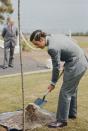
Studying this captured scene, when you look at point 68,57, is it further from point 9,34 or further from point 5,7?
point 5,7

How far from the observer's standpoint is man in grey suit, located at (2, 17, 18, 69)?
17.5 metres

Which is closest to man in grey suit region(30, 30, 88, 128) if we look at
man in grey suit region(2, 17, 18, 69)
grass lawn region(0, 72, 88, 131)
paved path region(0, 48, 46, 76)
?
grass lawn region(0, 72, 88, 131)

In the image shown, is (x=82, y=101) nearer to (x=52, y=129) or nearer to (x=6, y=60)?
(x=52, y=129)

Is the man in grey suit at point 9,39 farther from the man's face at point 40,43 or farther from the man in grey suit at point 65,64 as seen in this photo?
the man's face at point 40,43

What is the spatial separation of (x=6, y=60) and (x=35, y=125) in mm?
9218

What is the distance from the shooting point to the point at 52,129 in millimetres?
8656

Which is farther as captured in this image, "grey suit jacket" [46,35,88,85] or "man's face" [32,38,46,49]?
"grey suit jacket" [46,35,88,85]

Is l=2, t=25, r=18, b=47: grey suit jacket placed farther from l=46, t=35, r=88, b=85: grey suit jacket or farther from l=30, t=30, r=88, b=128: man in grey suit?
l=46, t=35, r=88, b=85: grey suit jacket

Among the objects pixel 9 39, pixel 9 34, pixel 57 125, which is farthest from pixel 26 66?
pixel 57 125

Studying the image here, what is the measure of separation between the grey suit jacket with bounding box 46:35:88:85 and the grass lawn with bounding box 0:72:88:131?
1098 millimetres

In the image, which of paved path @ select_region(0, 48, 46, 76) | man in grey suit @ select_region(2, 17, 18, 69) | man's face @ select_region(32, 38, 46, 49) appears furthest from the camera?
man in grey suit @ select_region(2, 17, 18, 69)

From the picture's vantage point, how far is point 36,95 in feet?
38.9

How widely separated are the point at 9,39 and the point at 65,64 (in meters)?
9.53

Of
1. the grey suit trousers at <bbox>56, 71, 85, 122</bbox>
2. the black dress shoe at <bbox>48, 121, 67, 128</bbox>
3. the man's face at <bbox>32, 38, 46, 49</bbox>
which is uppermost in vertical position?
the man's face at <bbox>32, 38, 46, 49</bbox>
